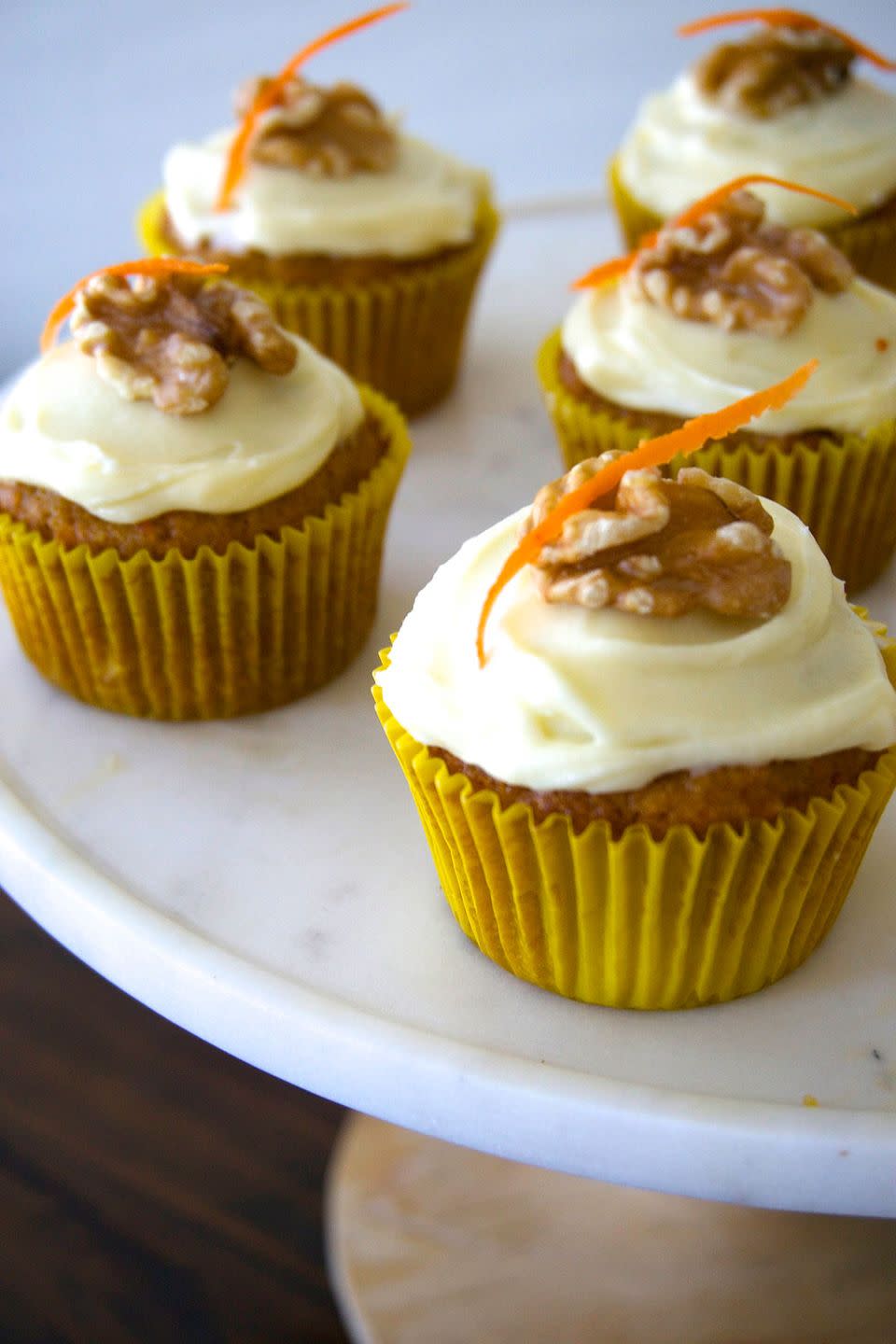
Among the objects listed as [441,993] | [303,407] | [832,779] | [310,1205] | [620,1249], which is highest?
[303,407]

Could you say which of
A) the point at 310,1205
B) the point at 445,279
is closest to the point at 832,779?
the point at 445,279

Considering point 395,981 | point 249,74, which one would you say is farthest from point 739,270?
point 249,74

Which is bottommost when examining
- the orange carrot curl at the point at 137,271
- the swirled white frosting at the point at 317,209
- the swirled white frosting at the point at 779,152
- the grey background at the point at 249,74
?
the grey background at the point at 249,74

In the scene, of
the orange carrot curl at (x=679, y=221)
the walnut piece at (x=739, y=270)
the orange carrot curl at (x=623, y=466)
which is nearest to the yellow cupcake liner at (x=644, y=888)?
the orange carrot curl at (x=623, y=466)

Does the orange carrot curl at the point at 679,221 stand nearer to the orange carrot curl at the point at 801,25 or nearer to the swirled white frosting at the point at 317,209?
the swirled white frosting at the point at 317,209

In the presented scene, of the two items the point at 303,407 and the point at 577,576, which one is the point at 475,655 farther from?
the point at 303,407
